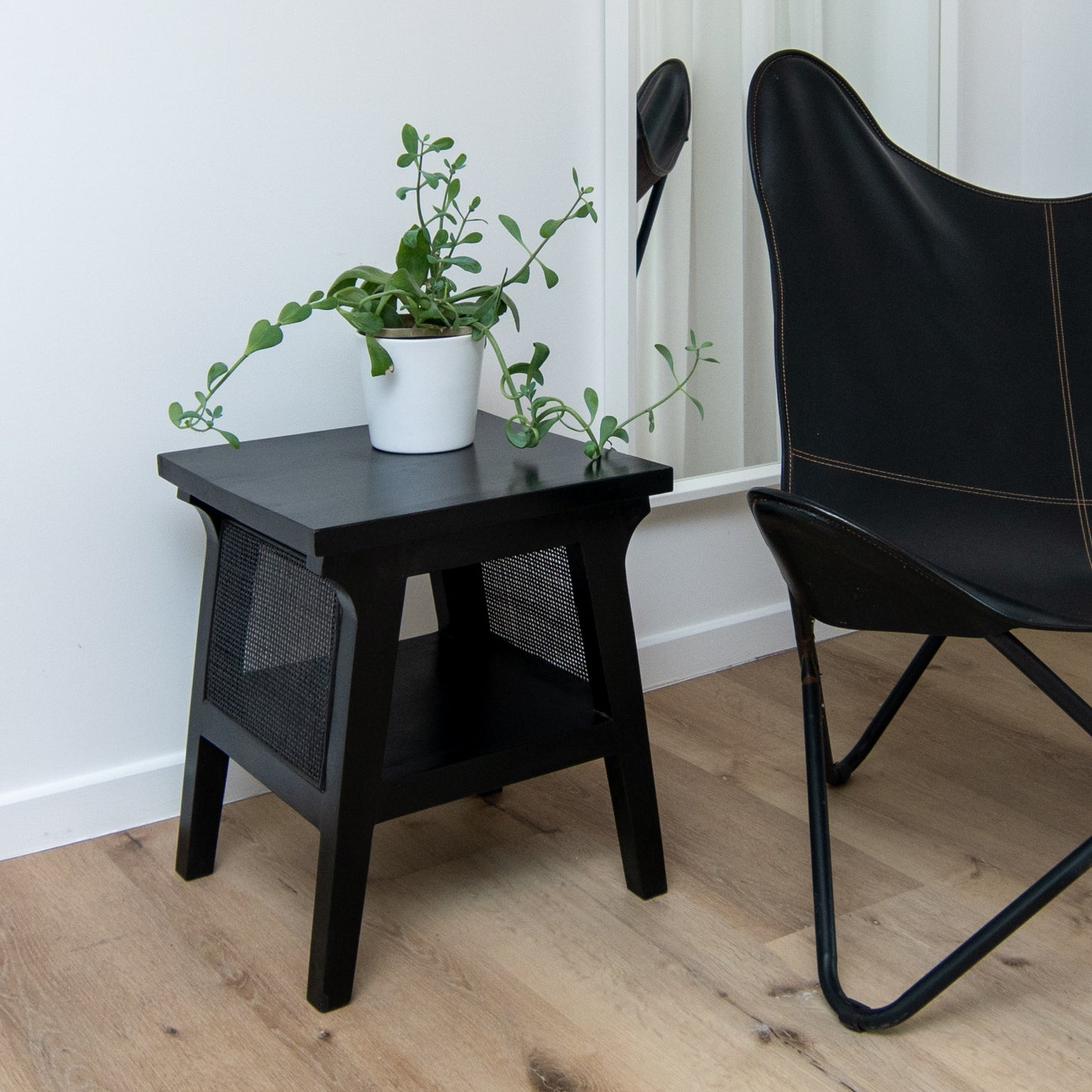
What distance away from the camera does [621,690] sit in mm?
1366

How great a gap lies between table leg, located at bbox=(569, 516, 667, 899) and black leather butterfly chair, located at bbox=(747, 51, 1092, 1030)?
0.23 m

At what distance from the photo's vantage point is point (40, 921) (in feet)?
4.55

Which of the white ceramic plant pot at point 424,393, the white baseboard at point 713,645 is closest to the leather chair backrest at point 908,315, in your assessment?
the white ceramic plant pot at point 424,393

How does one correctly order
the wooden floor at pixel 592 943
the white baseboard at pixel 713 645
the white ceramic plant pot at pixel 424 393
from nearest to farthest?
the wooden floor at pixel 592 943, the white ceramic plant pot at pixel 424 393, the white baseboard at pixel 713 645

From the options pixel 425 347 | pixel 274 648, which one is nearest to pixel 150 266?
pixel 425 347

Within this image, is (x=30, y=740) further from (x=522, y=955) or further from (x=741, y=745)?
(x=741, y=745)

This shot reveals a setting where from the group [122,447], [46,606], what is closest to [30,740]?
[46,606]

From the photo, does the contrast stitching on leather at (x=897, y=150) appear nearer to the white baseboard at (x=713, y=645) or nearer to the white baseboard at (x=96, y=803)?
the white baseboard at (x=713, y=645)

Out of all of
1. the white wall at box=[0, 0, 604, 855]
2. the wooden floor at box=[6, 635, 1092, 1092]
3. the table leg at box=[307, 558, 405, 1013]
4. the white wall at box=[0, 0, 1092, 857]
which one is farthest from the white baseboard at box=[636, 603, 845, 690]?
the table leg at box=[307, 558, 405, 1013]

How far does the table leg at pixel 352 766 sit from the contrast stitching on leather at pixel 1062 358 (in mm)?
833

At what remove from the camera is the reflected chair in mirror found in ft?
5.98

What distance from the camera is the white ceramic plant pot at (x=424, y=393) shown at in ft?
4.48

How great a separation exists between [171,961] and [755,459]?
1186mm

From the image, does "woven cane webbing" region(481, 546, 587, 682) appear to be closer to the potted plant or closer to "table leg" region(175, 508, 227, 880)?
the potted plant
